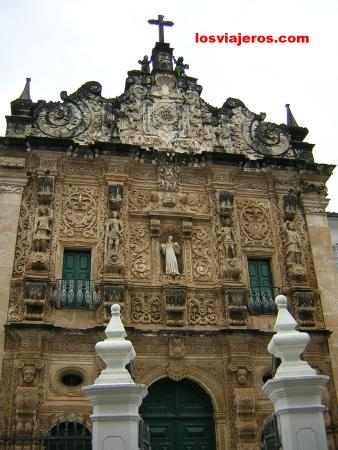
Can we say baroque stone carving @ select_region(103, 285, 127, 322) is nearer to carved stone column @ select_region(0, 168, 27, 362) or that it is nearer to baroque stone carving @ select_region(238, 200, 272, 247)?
carved stone column @ select_region(0, 168, 27, 362)

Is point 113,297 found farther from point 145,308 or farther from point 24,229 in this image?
point 24,229

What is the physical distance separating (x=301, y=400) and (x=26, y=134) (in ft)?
35.2

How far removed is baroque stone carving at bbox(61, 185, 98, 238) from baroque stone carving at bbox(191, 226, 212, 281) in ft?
8.68

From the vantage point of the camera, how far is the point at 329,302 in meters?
13.4

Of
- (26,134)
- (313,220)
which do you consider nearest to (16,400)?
(26,134)

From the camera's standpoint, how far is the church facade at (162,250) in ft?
38.4

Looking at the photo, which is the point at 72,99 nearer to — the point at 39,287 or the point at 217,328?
the point at 39,287

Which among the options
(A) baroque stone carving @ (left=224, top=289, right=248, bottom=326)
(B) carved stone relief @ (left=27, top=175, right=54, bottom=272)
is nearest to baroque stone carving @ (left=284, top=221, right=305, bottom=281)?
(A) baroque stone carving @ (left=224, top=289, right=248, bottom=326)

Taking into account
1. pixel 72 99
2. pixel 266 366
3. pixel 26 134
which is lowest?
pixel 266 366

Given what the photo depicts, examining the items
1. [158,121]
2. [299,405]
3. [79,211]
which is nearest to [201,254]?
[79,211]

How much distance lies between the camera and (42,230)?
12844 mm

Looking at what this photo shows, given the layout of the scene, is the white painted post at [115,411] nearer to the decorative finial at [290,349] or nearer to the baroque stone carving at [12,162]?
the decorative finial at [290,349]

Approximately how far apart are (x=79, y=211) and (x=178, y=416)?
18.5 ft

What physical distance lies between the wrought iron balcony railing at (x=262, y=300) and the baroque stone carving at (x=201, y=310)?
0.94m
